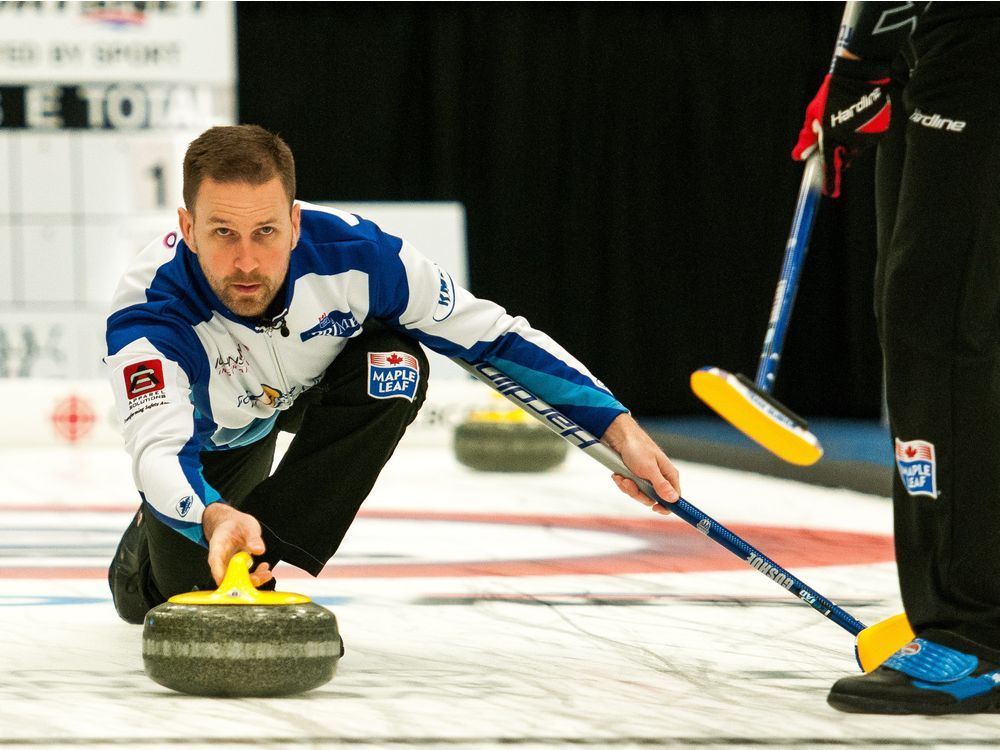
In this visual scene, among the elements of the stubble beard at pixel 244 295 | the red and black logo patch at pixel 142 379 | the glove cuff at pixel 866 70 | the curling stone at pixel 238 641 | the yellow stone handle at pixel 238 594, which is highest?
the glove cuff at pixel 866 70

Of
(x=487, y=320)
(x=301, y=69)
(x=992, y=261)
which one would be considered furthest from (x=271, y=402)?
(x=301, y=69)

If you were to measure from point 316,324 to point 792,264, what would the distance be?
0.75 metres

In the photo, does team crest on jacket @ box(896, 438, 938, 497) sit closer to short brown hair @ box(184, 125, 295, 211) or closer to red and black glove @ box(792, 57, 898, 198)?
red and black glove @ box(792, 57, 898, 198)

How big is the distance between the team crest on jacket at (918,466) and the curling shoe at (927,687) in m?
0.18

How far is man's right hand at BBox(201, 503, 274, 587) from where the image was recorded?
1558 mm

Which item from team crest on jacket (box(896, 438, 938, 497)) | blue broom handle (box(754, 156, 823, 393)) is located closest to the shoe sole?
team crest on jacket (box(896, 438, 938, 497))

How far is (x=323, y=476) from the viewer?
1.96 m

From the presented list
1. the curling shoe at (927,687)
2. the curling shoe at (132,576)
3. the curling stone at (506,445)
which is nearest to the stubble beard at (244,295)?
the curling shoe at (132,576)

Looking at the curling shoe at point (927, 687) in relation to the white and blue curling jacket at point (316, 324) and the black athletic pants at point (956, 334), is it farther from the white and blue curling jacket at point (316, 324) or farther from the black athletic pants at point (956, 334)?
the white and blue curling jacket at point (316, 324)

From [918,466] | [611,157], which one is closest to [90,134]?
[611,157]

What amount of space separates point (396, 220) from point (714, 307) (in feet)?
6.71

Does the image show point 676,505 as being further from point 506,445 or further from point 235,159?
point 506,445

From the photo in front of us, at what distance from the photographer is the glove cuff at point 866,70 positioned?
1729mm

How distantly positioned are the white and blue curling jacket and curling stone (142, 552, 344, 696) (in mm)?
318
